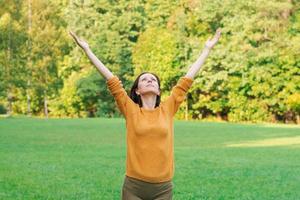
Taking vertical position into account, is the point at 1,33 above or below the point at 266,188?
above

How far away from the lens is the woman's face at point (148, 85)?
4.71 m

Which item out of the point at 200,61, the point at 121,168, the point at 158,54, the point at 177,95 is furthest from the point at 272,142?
the point at 158,54

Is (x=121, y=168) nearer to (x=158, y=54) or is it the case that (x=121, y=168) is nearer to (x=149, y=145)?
(x=149, y=145)

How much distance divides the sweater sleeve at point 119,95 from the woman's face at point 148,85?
0.39 ft

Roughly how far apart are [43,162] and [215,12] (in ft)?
107

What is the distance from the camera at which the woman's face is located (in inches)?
185

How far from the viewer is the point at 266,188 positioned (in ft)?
33.2

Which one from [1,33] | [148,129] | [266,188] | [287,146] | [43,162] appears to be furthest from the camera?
[1,33]

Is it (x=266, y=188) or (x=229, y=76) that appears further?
(x=229, y=76)

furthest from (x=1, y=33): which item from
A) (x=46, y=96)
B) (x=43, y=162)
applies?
(x=43, y=162)

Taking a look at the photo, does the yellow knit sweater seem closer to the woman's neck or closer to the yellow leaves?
the woman's neck

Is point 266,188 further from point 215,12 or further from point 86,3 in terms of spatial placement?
point 86,3

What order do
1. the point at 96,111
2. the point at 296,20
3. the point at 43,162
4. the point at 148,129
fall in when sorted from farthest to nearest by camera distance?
the point at 96,111, the point at 296,20, the point at 43,162, the point at 148,129

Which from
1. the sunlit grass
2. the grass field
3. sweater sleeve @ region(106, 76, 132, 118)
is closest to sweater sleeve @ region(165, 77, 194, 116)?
sweater sleeve @ region(106, 76, 132, 118)
